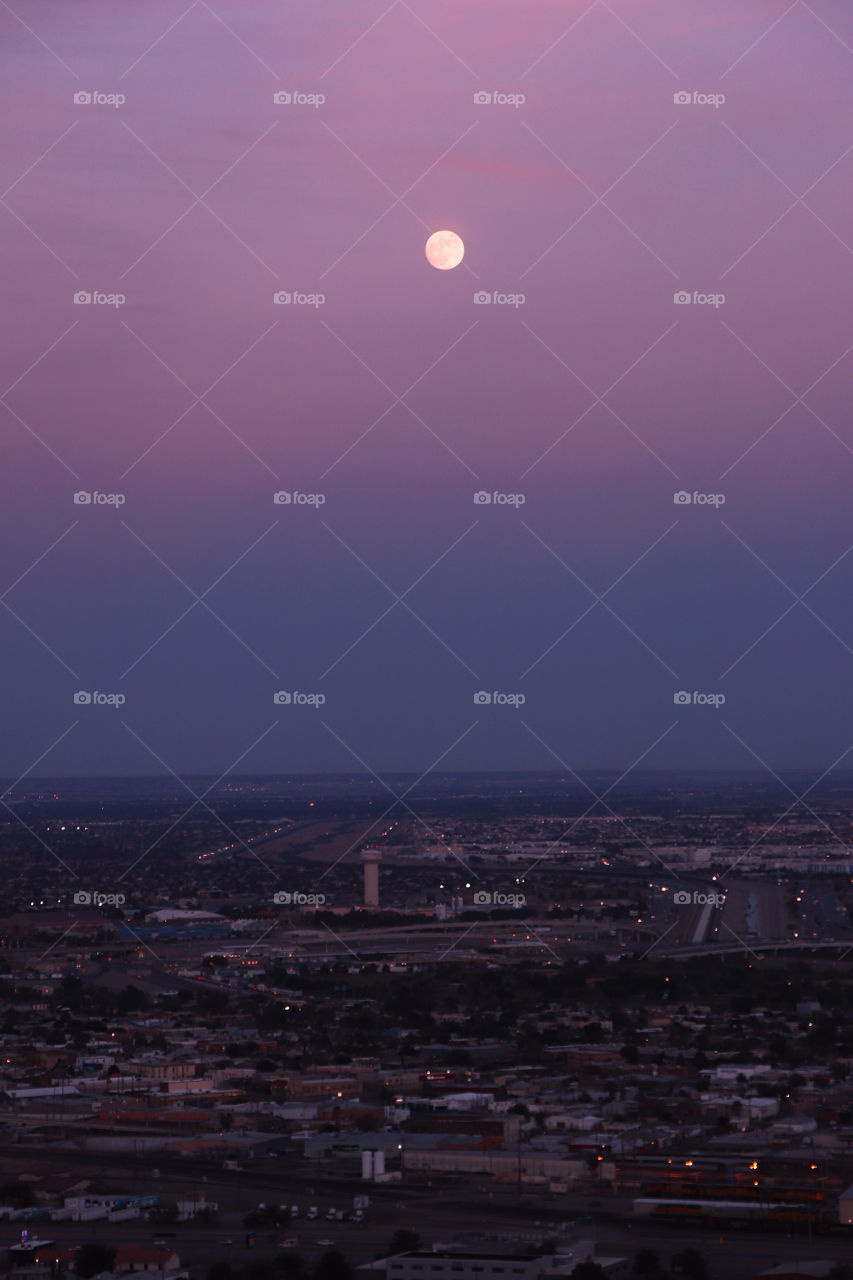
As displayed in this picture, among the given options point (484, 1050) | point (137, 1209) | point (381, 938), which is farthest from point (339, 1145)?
point (381, 938)

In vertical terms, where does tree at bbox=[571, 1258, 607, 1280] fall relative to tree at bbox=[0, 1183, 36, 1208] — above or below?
below
